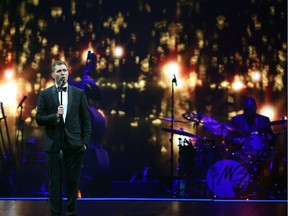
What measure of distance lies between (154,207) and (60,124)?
2.03 m

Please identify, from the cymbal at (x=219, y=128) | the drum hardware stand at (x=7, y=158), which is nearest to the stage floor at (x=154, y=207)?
the drum hardware stand at (x=7, y=158)

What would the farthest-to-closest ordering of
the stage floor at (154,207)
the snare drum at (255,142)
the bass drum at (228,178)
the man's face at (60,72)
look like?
the bass drum at (228,178) < the snare drum at (255,142) < the stage floor at (154,207) < the man's face at (60,72)

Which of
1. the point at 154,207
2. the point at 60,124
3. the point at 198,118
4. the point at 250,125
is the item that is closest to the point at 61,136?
the point at 60,124

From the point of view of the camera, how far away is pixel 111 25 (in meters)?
7.61

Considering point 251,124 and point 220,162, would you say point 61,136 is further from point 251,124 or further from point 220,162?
point 251,124

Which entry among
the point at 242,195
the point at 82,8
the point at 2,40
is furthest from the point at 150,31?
the point at 242,195

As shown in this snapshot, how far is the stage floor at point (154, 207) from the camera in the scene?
521 cm

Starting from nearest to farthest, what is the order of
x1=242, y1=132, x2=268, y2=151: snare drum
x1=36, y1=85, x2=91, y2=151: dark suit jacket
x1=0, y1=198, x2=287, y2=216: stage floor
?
x1=36, y1=85, x2=91, y2=151: dark suit jacket, x1=0, y1=198, x2=287, y2=216: stage floor, x1=242, y1=132, x2=268, y2=151: snare drum

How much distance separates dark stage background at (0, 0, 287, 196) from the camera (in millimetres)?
7480

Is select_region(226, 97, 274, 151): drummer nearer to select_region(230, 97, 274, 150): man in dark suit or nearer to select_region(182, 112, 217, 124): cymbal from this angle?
select_region(230, 97, 274, 150): man in dark suit

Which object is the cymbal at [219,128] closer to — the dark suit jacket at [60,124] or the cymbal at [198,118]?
the cymbal at [198,118]

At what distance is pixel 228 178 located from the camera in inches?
286

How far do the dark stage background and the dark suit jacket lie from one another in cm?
334

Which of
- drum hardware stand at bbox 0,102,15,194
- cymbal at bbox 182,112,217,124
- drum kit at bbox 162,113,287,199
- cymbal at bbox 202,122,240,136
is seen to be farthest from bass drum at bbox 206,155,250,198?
drum hardware stand at bbox 0,102,15,194
